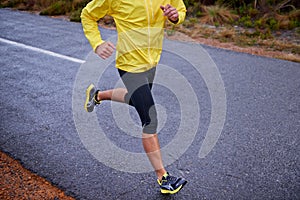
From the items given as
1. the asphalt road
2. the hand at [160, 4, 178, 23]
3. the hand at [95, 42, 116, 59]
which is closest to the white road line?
the asphalt road

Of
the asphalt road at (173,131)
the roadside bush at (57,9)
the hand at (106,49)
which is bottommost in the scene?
the roadside bush at (57,9)

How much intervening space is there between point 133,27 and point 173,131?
1.55 m

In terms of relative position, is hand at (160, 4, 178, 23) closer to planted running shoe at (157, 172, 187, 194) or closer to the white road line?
planted running shoe at (157, 172, 187, 194)

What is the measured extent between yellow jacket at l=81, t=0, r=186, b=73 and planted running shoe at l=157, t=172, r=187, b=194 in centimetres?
94

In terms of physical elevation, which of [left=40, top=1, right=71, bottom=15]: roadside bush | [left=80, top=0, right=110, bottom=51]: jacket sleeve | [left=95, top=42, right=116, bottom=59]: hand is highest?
[left=80, top=0, right=110, bottom=51]: jacket sleeve

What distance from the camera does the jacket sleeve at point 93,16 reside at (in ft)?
8.83

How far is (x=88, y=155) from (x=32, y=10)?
13.2 m

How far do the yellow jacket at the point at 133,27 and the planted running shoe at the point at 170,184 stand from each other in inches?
36.9

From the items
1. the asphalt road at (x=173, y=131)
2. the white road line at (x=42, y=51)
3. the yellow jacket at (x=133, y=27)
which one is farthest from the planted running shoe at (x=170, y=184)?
the white road line at (x=42, y=51)

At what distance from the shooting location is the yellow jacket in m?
2.65

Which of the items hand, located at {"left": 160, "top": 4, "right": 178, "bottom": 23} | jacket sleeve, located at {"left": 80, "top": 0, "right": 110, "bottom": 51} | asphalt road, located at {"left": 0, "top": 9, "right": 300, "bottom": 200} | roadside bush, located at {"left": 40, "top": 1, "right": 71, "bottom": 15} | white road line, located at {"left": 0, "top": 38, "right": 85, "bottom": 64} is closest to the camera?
hand, located at {"left": 160, "top": 4, "right": 178, "bottom": 23}

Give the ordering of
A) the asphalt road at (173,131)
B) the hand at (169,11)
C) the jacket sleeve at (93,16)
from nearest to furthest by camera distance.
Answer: the hand at (169,11), the jacket sleeve at (93,16), the asphalt road at (173,131)

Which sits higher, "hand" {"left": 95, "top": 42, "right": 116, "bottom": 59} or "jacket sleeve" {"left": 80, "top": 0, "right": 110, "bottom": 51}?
"jacket sleeve" {"left": 80, "top": 0, "right": 110, "bottom": 51}

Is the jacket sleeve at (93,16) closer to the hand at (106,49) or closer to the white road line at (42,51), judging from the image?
the hand at (106,49)
